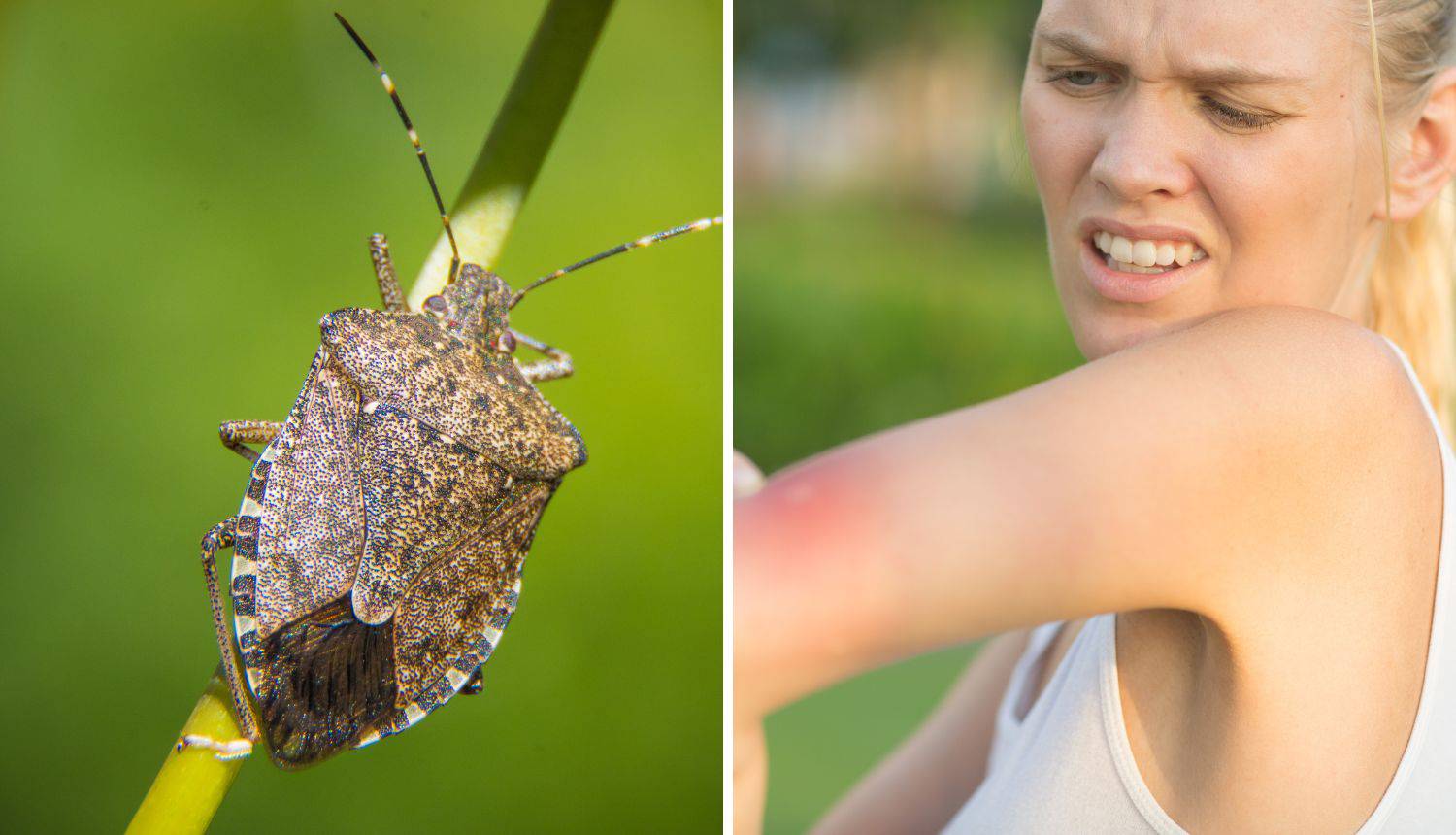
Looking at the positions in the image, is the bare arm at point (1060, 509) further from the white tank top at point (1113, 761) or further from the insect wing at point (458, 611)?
the insect wing at point (458, 611)

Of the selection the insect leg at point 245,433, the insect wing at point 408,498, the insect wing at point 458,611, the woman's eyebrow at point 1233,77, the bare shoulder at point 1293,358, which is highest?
the woman's eyebrow at point 1233,77

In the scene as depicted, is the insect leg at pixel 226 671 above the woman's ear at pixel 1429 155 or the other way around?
the other way around

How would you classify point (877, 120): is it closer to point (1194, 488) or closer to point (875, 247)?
point (875, 247)

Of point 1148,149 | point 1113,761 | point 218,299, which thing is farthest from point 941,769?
point 218,299

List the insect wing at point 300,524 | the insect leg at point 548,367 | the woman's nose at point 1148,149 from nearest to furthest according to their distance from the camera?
1. the woman's nose at point 1148,149
2. the insect wing at point 300,524
3. the insect leg at point 548,367

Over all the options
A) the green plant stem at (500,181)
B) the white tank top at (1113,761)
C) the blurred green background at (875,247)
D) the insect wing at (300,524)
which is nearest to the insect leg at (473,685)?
the insect wing at (300,524)

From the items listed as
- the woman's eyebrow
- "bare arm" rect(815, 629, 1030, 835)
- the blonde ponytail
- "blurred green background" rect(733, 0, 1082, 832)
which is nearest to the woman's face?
the woman's eyebrow

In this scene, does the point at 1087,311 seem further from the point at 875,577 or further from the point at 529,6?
the point at 529,6
